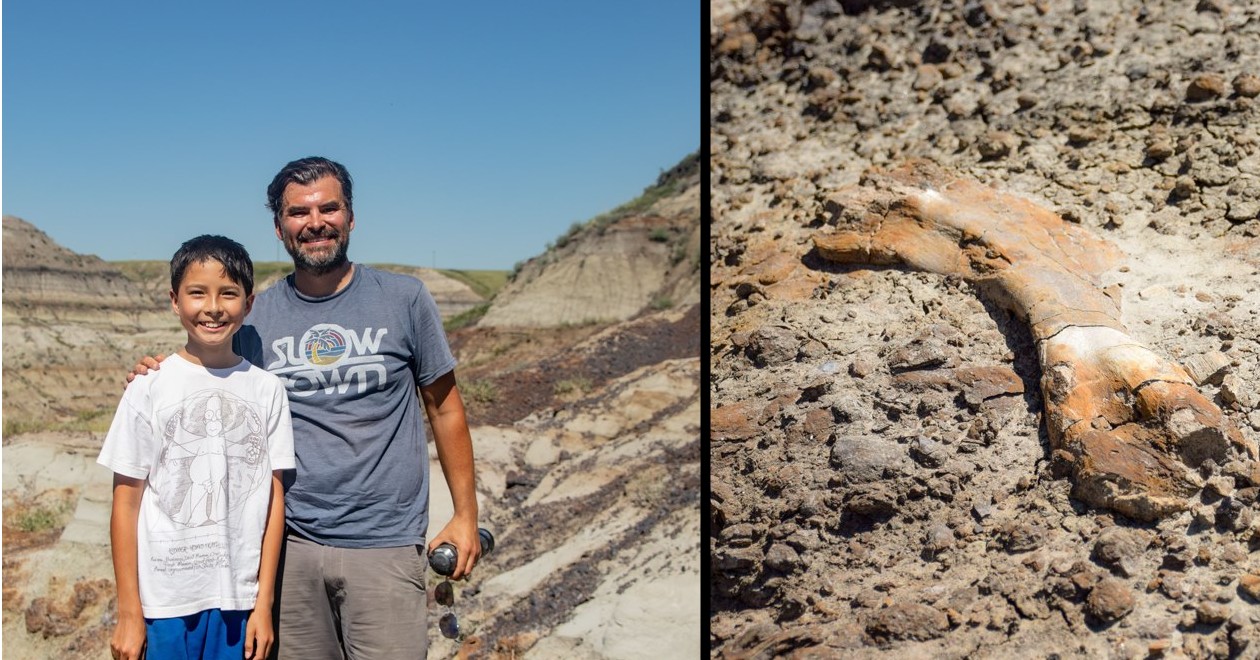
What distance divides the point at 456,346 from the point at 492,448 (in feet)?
25.3

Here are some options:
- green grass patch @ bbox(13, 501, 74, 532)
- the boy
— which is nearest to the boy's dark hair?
the boy

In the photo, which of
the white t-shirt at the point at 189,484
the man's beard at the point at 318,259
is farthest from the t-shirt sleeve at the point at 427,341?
the white t-shirt at the point at 189,484

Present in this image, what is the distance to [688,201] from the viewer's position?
19.5 meters

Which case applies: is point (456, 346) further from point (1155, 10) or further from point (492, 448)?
point (1155, 10)

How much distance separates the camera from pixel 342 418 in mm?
2580

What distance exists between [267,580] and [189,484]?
1.02ft

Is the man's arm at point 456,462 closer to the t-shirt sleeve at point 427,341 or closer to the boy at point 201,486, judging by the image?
the t-shirt sleeve at point 427,341

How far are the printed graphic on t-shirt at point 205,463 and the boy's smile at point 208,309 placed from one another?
0.11m

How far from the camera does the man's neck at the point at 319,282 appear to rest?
2.63 metres

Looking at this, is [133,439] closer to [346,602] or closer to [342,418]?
[342,418]

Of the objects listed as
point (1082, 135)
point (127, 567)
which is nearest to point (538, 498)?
point (1082, 135)

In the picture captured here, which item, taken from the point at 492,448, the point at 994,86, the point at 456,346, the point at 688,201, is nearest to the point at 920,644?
the point at 994,86

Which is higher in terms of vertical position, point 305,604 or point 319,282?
point 319,282

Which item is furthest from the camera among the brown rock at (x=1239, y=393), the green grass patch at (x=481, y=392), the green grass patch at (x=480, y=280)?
the green grass patch at (x=480, y=280)
